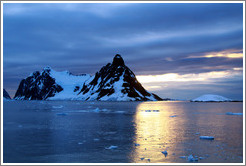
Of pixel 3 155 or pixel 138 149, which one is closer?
pixel 3 155

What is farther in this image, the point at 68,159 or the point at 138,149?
the point at 138,149

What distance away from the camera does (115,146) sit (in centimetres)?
2417

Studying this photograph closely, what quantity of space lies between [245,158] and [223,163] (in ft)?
9.58

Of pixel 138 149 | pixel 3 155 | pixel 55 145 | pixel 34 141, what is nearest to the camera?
pixel 3 155

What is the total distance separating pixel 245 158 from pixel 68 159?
566 inches

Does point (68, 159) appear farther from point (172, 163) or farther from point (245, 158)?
point (245, 158)

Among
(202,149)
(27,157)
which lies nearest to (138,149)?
(202,149)

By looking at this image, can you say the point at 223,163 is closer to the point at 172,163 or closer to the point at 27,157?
the point at 172,163

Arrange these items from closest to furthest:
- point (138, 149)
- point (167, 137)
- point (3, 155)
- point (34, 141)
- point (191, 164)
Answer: point (191, 164) < point (3, 155) < point (138, 149) < point (34, 141) < point (167, 137)

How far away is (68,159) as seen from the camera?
66.7 feet

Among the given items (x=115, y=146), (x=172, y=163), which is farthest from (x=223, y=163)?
(x=115, y=146)

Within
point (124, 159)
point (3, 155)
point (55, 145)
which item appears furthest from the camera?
point (55, 145)

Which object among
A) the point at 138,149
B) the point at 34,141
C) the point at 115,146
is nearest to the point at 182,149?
the point at 138,149

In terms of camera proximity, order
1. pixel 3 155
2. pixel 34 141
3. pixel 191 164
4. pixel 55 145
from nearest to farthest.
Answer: pixel 191 164 → pixel 3 155 → pixel 55 145 → pixel 34 141
